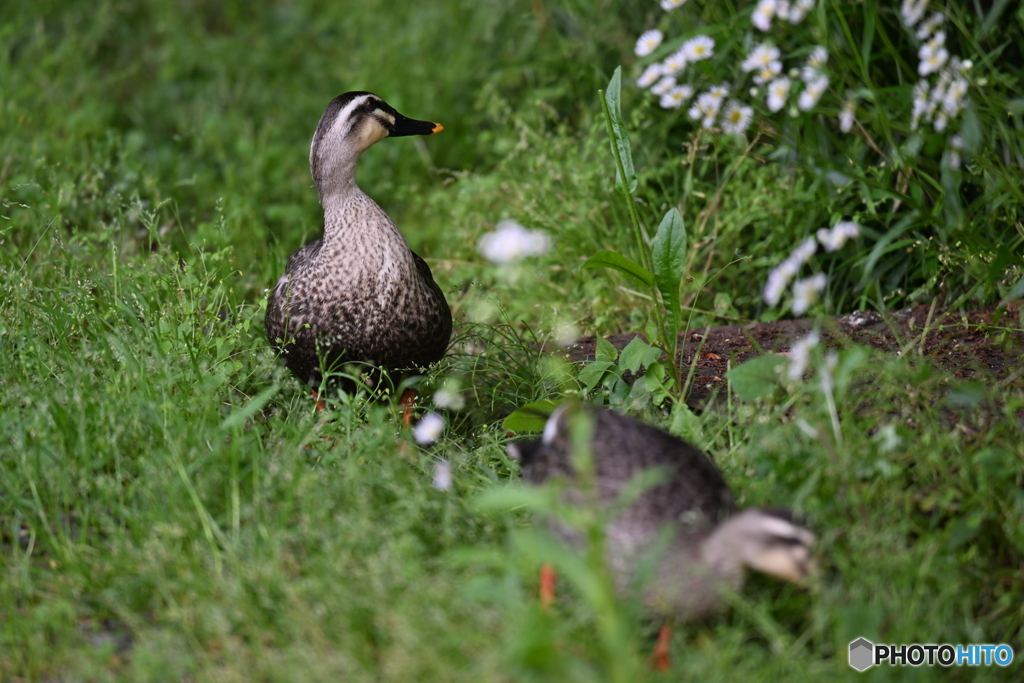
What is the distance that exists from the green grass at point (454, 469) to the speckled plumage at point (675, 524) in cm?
11

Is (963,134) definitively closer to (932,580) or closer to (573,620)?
(932,580)

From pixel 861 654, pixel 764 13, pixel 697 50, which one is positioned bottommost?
pixel 861 654

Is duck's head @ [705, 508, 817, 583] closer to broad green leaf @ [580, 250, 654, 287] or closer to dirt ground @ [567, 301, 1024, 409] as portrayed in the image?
dirt ground @ [567, 301, 1024, 409]

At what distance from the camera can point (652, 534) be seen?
93.0 inches

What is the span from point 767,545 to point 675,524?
23cm

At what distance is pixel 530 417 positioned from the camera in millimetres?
3295

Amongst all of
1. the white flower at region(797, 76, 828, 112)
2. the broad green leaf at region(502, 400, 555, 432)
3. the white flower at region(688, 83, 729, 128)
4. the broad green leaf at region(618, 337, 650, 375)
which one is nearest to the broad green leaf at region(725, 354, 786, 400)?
the broad green leaf at region(618, 337, 650, 375)

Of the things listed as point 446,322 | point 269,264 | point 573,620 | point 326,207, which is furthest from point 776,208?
point 573,620

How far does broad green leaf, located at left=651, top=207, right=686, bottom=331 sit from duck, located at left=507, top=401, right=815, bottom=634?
2.29 feet

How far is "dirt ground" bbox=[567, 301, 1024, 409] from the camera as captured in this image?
3424mm

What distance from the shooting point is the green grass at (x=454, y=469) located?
2.21 metres

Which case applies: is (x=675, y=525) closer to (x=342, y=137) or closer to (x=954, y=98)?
(x=954, y=98)

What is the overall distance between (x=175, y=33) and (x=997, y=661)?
24.1 ft

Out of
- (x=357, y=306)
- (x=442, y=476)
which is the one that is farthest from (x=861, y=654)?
(x=357, y=306)
